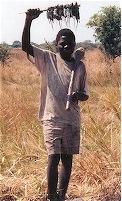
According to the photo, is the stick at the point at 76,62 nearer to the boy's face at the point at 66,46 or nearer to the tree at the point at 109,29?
the boy's face at the point at 66,46

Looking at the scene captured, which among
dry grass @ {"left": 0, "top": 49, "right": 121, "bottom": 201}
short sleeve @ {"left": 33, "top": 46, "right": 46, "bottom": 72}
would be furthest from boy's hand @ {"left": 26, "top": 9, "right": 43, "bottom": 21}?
dry grass @ {"left": 0, "top": 49, "right": 121, "bottom": 201}

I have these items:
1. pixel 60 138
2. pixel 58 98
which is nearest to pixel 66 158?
pixel 60 138

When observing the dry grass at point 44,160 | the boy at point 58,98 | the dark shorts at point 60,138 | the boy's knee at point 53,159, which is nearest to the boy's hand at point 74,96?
the boy at point 58,98

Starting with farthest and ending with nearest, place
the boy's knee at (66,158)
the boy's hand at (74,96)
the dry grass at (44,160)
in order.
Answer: the dry grass at (44,160) < the boy's knee at (66,158) < the boy's hand at (74,96)

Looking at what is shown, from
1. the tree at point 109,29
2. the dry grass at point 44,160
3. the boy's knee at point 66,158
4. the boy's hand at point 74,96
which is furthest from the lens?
the tree at point 109,29

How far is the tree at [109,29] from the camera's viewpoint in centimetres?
1892

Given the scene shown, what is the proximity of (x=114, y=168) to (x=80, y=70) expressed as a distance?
0.89 meters

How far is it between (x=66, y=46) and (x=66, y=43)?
0.03 meters

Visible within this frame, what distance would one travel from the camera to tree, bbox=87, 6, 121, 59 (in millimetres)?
18916

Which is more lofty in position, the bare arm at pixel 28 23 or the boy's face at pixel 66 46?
the bare arm at pixel 28 23

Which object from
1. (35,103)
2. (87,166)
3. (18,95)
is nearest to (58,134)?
(87,166)

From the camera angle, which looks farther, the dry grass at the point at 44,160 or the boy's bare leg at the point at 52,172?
the dry grass at the point at 44,160

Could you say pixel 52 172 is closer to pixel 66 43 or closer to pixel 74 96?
pixel 74 96

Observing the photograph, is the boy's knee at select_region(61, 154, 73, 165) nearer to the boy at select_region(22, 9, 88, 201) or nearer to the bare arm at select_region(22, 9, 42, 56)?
the boy at select_region(22, 9, 88, 201)
